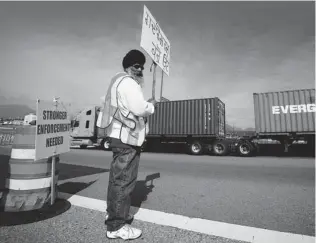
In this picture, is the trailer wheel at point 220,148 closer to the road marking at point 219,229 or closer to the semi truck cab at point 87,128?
the semi truck cab at point 87,128

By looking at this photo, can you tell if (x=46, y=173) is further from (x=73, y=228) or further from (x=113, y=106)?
(x=113, y=106)

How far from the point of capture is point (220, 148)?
43.3 feet

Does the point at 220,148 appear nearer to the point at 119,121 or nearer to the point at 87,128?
the point at 87,128

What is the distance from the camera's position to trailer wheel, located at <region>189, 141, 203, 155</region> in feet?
45.1

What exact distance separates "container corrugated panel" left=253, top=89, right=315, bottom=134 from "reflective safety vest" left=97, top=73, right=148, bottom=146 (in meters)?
13.0

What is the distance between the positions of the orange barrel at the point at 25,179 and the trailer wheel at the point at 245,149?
1178 cm

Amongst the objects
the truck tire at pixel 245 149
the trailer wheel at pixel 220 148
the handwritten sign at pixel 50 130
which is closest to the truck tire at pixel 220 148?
the trailer wheel at pixel 220 148

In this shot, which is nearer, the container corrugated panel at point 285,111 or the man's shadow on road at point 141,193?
the man's shadow on road at point 141,193

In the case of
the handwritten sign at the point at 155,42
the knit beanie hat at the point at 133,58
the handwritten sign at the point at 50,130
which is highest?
the handwritten sign at the point at 155,42

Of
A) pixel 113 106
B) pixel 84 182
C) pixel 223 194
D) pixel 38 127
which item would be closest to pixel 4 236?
pixel 38 127

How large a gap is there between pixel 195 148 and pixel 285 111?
5.98 m

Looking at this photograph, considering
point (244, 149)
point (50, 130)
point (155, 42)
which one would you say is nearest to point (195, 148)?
point (244, 149)

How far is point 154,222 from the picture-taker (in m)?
2.48

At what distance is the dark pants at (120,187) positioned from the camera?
2.11 m
